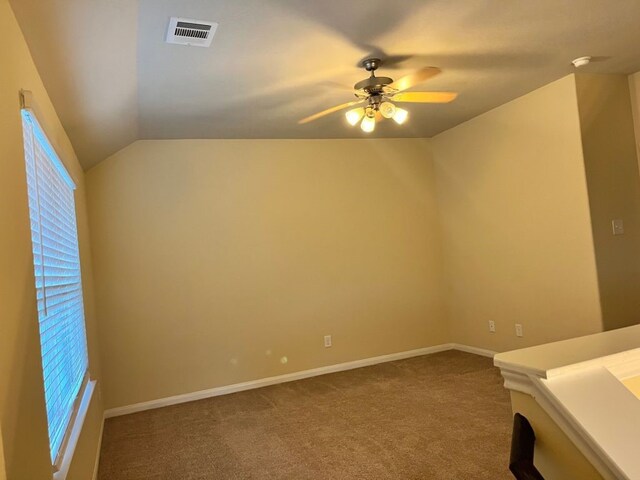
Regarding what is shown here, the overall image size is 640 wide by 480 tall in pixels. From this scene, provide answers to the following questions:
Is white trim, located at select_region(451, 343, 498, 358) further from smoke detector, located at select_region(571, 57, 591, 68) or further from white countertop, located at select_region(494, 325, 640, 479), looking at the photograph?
white countertop, located at select_region(494, 325, 640, 479)

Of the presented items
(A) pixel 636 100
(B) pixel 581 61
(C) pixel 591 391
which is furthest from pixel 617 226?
(C) pixel 591 391

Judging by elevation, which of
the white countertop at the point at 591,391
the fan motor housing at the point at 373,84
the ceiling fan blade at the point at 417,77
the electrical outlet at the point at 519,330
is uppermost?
the fan motor housing at the point at 373,84

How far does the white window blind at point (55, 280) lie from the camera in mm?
1696

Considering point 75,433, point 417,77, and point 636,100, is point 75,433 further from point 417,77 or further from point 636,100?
point 636,100

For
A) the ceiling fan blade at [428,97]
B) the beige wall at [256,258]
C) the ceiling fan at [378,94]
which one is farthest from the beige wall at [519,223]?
the ceiling fan at [378,94]

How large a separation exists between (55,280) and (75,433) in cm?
69

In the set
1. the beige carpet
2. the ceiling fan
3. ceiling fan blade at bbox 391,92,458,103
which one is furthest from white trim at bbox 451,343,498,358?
the ceiling fan

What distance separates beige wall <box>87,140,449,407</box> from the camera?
3895mm

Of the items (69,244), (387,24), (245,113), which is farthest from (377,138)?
(69,244)

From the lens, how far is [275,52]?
2549 mm

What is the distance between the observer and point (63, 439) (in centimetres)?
187

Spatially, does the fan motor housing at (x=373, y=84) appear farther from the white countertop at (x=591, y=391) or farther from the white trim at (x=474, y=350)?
the white trim at (x=474, y=350)

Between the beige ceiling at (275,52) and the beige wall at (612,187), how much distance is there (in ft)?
0.74

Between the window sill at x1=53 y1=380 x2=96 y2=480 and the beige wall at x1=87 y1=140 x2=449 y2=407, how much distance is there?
1002 mm
